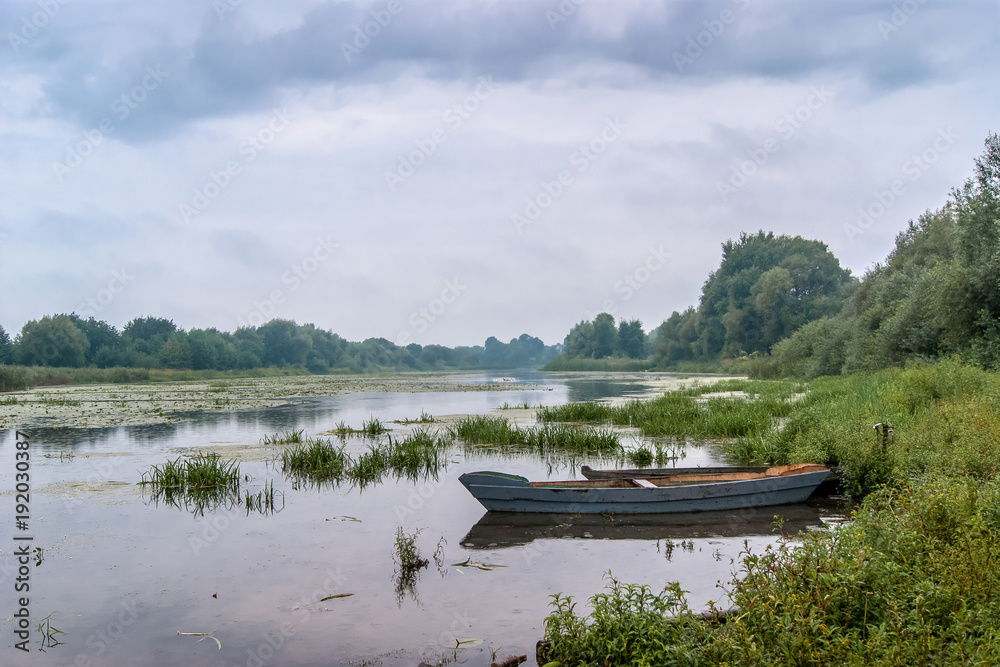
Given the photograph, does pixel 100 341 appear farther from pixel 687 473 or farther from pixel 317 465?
pixel 687 473

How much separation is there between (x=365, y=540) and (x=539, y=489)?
2742 millimetres

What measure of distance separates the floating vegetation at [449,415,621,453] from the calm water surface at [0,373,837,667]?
15.0 ft

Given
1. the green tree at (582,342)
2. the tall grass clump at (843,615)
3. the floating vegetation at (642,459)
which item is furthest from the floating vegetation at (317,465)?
the green tree at (582,342)

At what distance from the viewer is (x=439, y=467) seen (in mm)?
15648

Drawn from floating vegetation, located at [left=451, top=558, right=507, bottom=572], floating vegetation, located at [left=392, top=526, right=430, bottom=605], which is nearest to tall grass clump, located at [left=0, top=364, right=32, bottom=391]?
floating vegetation, located at [left=392, top=526, right=430, bottom=605]

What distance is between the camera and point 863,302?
1503 inches

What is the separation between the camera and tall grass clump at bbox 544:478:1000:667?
4.27 metres

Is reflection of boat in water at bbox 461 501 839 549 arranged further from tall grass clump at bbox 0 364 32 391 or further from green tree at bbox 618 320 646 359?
green tree at bbox 618 320 646 359

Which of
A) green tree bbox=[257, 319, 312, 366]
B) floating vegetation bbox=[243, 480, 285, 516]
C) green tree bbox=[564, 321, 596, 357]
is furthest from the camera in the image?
green tree bbox=[564, 321, 596, 357]

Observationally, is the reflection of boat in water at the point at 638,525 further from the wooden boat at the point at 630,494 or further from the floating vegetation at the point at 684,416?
the floating vegetation at the point at 684,416

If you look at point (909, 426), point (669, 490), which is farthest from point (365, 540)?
point (909, 426)

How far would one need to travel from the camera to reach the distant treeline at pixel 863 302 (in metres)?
21.9

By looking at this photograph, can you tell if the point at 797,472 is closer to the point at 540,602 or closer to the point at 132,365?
the point at 540,602

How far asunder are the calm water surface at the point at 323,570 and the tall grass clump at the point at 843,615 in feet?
4.51
